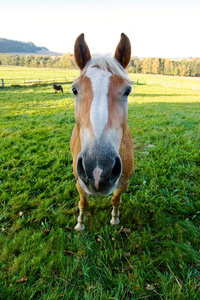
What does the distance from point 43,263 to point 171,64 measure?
64.8m

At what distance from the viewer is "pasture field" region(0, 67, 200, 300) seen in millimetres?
2041

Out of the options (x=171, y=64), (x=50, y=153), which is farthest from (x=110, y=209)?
(x=171, y=64)

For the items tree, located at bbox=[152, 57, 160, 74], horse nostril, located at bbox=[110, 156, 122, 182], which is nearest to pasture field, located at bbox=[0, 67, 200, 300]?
horse nostril, located at bbox=[110, 156, 122, 182]

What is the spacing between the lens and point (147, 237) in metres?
2.61

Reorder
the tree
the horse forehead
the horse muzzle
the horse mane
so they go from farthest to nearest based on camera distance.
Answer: the tree
the horse mane
the horse forehead
the horse muzzle

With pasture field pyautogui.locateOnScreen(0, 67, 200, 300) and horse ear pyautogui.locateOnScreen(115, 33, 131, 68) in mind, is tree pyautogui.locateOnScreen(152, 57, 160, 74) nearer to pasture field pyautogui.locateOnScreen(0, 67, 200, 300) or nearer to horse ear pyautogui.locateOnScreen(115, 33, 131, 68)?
pasture field pyautogui.locateOnScreen(0, 67, 200, 300)

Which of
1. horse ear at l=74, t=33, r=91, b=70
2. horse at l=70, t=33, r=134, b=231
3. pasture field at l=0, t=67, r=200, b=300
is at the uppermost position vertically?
horse ear at l=74, t=33, r=91, b=70

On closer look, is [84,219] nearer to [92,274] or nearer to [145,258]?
[92,274]

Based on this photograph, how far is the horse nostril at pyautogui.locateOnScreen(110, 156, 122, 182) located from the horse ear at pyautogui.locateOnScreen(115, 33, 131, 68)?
1493 millimetres

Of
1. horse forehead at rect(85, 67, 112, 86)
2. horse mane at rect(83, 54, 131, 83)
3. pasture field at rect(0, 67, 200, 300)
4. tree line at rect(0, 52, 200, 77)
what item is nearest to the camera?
horse forehead at rect(85, 67, 112, 86)

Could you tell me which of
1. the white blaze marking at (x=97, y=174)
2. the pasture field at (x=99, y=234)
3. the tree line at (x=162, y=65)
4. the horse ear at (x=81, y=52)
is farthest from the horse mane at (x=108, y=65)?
the tree line at (x=162, y=65)

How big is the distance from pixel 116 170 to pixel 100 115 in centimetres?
52

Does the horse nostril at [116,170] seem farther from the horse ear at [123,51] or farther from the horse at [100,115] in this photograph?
the horse ear at [123,51]

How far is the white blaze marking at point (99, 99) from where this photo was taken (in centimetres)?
145
